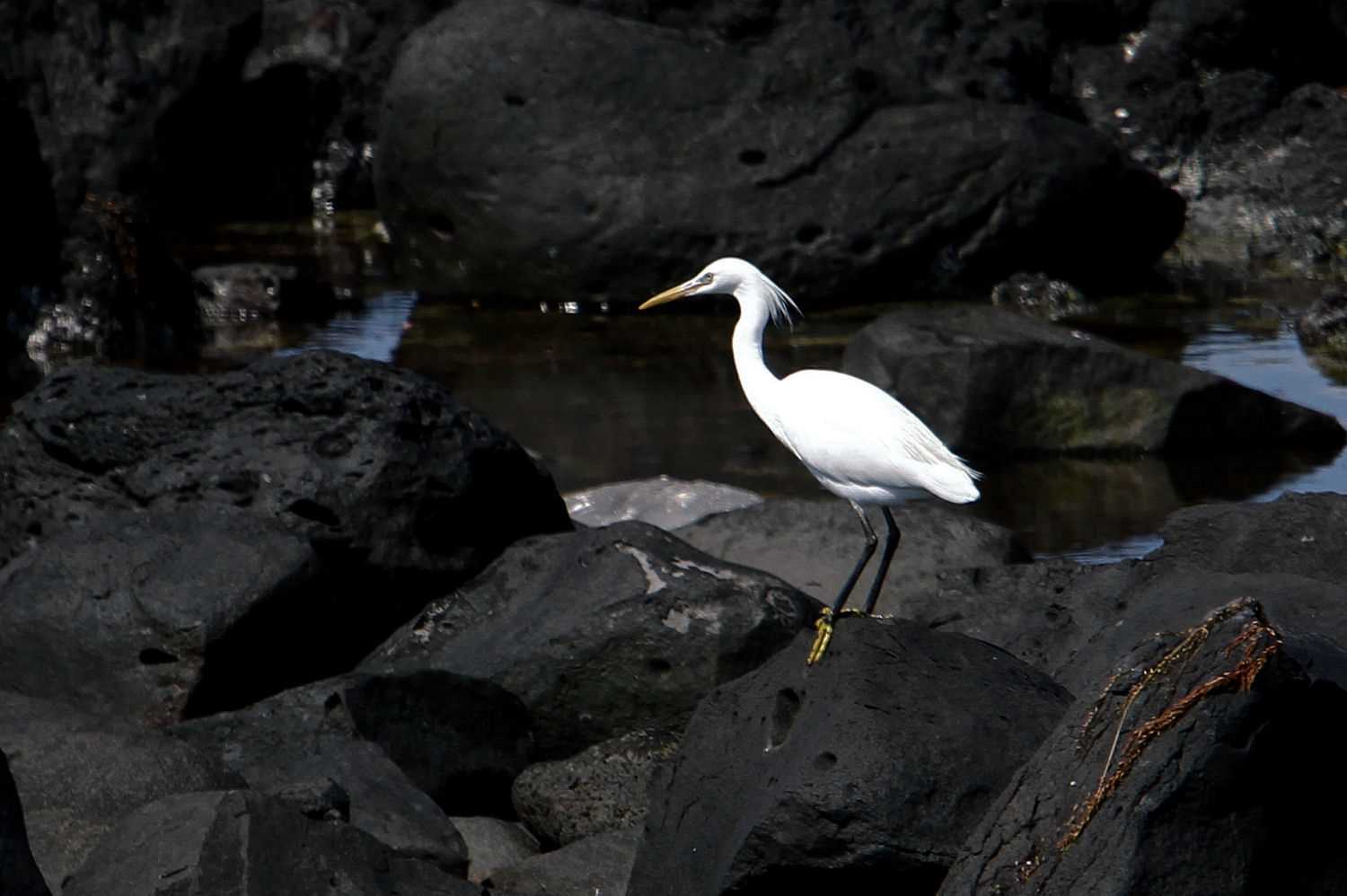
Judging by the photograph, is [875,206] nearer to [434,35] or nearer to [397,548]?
[434,35]

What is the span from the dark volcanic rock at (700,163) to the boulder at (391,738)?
25.8 feet

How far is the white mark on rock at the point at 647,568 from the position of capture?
6.64m

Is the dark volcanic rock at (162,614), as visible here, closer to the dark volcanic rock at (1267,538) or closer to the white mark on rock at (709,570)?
the white mark on rock at (709,570)

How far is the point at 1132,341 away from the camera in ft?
43.8

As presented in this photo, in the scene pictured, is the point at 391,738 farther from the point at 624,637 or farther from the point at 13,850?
the point at 13,850

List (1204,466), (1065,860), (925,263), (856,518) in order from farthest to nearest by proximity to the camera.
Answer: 1. (925,263)
2. (1204,466)
3. (856,518)
4. (1065,860)

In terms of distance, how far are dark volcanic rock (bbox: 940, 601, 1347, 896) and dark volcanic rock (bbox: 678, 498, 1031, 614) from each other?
314 centimetres

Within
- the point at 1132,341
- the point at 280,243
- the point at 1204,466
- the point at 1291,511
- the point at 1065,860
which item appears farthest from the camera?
the point at 280,243

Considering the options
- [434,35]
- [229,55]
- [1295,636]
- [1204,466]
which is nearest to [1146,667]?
[1295,636]

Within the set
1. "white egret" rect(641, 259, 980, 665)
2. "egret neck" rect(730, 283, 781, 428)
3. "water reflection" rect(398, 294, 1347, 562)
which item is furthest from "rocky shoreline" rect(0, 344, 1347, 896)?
"water reflection" rect(398, 294, 1347, 562)

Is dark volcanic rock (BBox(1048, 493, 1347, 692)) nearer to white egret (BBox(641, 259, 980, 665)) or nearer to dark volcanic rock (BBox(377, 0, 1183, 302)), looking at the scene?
white egret (BBox(641, 259, 980, 665))

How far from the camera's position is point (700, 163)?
14234 millimetres

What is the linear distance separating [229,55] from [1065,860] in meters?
16.0

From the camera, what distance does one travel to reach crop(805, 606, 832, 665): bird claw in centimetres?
519
